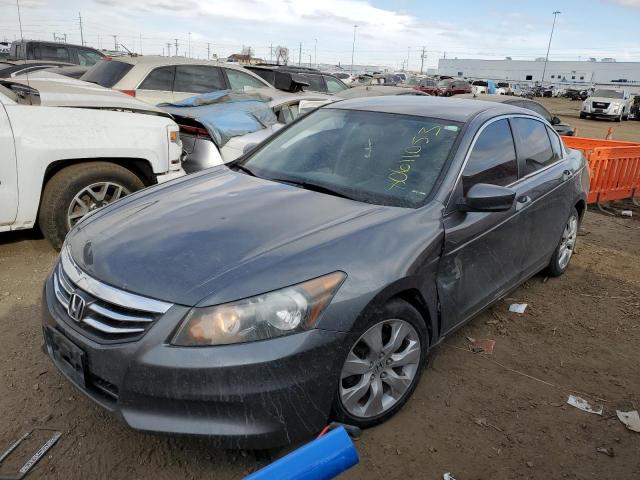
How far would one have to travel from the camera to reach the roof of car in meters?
3.42

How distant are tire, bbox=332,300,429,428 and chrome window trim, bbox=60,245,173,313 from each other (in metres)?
0.84

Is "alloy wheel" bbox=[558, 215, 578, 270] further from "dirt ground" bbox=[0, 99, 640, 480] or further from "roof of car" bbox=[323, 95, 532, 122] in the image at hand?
"roof of car" bbox=[323, 95, 532, 122]

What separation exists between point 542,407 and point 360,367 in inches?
49.7

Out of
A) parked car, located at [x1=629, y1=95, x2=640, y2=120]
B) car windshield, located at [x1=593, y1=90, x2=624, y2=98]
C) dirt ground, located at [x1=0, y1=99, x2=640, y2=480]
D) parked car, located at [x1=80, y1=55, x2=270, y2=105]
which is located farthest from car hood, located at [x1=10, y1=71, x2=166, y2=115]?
parked car, located at [x1=629, y1=95, x2=640, y2=120]

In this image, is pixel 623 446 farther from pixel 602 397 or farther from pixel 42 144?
pixel 42 144

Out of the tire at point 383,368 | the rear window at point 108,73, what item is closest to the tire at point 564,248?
the tire at point 383,368

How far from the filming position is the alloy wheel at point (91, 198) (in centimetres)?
450

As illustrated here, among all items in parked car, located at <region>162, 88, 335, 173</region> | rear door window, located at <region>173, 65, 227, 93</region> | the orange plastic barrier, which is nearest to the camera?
parked car, located at <region>162, 88, 335, 173</region>

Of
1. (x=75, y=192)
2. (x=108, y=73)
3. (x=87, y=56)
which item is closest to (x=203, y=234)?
(x=75, y=192)

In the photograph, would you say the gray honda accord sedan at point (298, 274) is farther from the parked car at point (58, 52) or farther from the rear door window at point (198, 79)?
the parked car at point (58, 52)

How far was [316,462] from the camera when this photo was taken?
119 centimetres

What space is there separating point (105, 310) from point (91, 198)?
2.80 meters

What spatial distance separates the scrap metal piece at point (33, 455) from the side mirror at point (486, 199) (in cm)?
238

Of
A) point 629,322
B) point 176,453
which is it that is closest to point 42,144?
point 176,453
